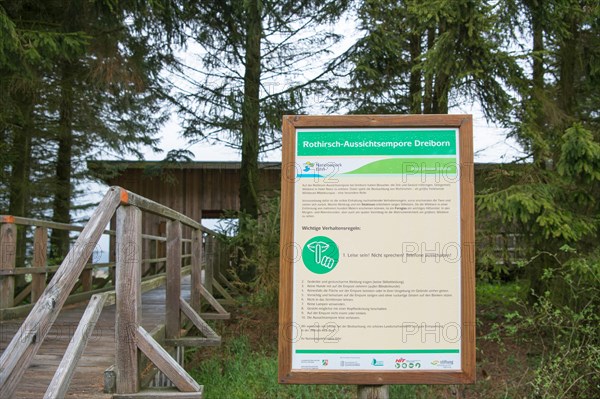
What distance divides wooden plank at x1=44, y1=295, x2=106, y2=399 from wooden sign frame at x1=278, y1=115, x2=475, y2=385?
1090mm

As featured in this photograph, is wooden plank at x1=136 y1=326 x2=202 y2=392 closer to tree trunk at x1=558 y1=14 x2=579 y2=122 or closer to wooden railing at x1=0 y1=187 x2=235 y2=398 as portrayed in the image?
wooden railing at x1=0 y1=187 x2=235 y2=398

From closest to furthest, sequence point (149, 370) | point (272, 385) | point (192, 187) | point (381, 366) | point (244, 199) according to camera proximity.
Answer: point (381, 366) → point (149, 370) → point (272, 385) → point (244, 199) → point (192, 187)

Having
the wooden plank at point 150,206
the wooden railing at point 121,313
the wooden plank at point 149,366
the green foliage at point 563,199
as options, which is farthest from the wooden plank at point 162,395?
the green foliage at point 563,199

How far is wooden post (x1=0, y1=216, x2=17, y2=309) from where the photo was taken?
262 inches

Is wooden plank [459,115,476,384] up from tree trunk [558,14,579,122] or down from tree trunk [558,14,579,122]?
down

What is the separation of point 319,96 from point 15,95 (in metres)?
5.95

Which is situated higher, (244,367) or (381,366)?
(381,366)

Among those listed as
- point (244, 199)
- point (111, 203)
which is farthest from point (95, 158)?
point (111, 203)

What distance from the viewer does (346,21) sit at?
11922 mm

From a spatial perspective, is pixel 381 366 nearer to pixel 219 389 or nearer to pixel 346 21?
pixel 219 389

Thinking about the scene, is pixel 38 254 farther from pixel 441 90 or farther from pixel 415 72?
pixel 415 72

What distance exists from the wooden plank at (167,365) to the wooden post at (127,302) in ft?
0.18

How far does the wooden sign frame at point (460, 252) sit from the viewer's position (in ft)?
9.85

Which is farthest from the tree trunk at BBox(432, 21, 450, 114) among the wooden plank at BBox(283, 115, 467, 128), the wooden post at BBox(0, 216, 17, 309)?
the wooden post at BBox(0, 216, 17, 309)
